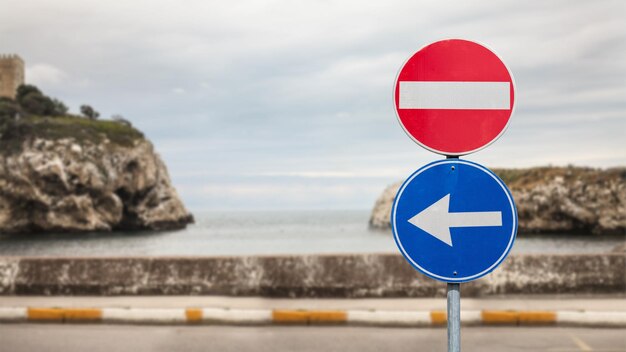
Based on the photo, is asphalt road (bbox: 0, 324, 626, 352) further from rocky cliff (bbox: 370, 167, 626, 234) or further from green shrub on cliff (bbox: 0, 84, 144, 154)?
green shrub on cliff (bbox: 0, 84, 144, 154)

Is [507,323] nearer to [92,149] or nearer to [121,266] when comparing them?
[121,266]

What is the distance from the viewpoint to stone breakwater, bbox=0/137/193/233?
77.5m

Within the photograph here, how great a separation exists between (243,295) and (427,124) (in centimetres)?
654

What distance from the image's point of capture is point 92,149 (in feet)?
279

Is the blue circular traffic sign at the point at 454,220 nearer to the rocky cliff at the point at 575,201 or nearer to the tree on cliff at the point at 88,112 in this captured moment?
the rocky cliff at the point at 575,201

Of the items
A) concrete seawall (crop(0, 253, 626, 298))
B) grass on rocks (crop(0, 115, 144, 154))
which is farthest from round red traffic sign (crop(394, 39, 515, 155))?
grass on rocks (crop(0, 115, 144, 154))

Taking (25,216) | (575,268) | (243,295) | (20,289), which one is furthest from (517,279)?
(25,216)

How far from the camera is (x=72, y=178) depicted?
8025cm

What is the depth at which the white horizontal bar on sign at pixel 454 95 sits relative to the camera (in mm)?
2846

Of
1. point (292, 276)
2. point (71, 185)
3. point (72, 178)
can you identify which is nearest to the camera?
point (292, 276)

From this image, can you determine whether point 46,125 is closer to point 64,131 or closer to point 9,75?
point 64,131

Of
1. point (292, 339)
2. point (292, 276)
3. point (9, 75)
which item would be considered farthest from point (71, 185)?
point (292, 339)

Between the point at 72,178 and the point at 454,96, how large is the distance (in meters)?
84.7

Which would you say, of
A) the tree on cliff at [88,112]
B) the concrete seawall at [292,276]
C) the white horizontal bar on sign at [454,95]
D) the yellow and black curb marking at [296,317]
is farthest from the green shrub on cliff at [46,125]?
the white horizontal bar on sign at [454,95]
